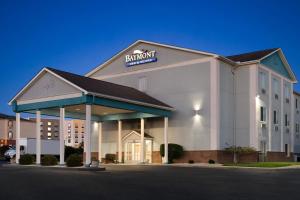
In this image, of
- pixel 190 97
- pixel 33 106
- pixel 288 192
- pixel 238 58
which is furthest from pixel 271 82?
pixel 288 192

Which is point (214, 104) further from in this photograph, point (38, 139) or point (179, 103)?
point (38, 139)

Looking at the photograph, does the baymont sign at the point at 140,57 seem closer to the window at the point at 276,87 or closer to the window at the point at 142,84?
the window at the point at 142,84

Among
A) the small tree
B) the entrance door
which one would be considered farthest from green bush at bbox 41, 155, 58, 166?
the small tree

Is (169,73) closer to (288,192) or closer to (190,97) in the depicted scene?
(190,97)

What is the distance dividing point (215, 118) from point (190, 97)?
3.53m

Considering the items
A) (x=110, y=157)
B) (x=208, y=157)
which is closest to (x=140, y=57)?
(x=110, y=157)

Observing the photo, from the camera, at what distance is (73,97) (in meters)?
30.5

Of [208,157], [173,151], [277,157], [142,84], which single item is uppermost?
[142,84]

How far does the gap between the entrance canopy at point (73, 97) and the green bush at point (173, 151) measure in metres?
3.04

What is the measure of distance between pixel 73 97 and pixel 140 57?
49.5ft

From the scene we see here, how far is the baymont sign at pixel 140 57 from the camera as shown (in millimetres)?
42938

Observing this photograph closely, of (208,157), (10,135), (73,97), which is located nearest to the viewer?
(73,97)

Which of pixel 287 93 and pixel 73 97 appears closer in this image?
pixel 73 97

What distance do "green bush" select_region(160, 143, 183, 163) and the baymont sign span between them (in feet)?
30.9
